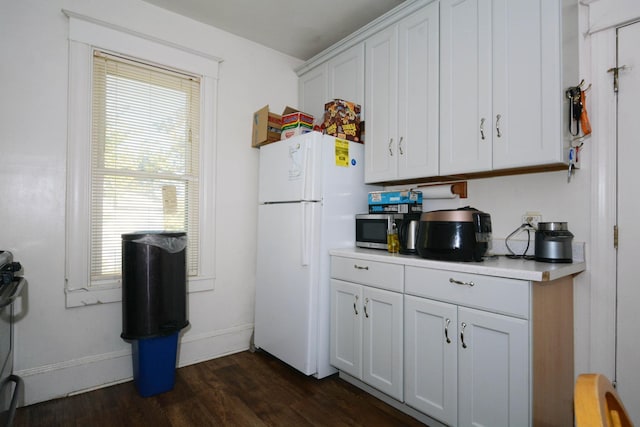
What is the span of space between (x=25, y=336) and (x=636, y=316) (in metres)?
3.43

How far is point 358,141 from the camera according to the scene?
2666 millimetres

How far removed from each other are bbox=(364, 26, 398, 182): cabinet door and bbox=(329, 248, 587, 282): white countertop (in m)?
0.68

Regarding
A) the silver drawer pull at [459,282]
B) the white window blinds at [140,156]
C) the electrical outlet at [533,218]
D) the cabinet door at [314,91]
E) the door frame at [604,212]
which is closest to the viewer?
the silver drawer pull at [459,282]

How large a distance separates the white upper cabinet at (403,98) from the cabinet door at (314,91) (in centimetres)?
53

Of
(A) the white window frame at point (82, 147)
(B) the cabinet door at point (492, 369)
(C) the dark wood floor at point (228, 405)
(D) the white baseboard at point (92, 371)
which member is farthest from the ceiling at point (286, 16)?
(C) the dark wood floor at point (228, 405)

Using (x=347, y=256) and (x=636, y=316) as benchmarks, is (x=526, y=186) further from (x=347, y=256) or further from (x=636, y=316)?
(x=347, y=256)

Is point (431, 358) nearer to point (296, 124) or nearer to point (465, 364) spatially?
point (465, 364)

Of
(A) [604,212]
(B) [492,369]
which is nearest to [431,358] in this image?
(B) [492,369]

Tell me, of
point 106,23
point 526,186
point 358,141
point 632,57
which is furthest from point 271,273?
point 632,57

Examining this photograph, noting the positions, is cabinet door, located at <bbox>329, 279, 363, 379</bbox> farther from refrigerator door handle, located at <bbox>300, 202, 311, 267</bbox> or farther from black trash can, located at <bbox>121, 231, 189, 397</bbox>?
black trash can, located at <bbox>121, 231, 189, 397</bbox>

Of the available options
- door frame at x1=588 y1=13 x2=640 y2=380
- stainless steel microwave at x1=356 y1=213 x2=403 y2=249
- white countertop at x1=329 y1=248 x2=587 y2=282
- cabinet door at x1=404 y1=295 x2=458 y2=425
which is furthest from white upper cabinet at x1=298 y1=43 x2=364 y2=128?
cabinet door at x1=404 y1=295 x2=458 y2=425

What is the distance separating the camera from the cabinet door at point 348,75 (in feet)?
8.75

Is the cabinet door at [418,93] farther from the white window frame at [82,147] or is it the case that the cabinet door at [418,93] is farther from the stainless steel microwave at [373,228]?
the white window frame at [82,147]

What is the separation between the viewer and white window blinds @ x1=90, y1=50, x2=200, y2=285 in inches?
91.0
